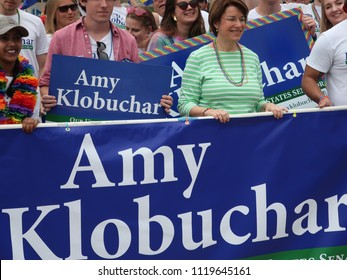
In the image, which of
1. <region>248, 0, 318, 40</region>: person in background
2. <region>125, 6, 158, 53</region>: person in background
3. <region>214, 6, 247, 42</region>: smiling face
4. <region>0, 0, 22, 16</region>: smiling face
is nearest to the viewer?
<region>214, 6, 247, 42</region>: smiling face

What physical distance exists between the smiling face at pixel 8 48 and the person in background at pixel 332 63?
200 cm

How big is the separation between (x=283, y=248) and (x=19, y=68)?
204 centimetres

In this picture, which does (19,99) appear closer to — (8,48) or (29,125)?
Result: (29,125)

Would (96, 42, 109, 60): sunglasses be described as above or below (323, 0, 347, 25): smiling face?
below

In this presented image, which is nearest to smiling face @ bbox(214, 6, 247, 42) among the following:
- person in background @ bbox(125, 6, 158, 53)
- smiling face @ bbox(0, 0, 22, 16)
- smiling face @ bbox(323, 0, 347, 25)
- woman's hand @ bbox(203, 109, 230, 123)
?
woman's hand @ bbox(203, 109, 230, 123)

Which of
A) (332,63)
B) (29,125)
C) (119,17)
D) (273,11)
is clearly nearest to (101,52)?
(29,125)

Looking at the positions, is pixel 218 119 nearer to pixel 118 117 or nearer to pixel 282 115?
pixel 282 115

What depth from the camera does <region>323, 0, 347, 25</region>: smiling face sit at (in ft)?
22.4

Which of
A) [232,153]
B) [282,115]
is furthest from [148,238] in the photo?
[282,115]

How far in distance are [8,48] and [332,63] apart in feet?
7.09

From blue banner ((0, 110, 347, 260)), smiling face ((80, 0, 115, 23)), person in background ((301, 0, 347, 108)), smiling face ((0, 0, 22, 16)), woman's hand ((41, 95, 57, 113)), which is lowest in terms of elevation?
blue banner ((0, 110, 347, 260))

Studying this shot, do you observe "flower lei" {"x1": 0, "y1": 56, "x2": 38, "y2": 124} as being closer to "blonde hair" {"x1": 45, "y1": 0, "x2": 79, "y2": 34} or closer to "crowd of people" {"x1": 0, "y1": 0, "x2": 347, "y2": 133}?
"crowd of people" {"x1": 0, "y1": 0, "x2": 347, "y2": 133}

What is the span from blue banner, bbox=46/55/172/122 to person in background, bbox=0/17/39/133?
1.20 ft

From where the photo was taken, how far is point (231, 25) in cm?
598
